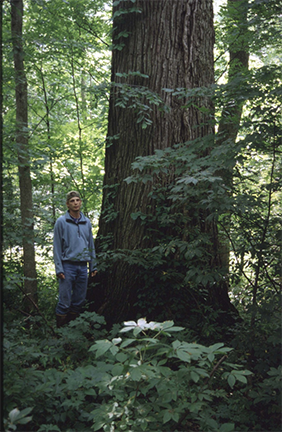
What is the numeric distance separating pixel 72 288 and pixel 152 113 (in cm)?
260

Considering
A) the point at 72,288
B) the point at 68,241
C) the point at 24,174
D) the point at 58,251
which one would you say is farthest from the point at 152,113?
the point at 72,288

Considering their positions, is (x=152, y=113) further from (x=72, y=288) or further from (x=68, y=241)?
(x=72, y=288)

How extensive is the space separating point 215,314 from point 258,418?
1158 millimetres

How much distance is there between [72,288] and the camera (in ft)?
16.3

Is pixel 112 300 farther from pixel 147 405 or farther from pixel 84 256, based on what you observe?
pixel 147 405

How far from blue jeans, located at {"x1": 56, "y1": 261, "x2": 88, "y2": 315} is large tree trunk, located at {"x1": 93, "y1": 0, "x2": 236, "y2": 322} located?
0.31 m

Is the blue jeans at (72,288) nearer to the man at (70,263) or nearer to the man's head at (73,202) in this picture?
the man at (70,263)

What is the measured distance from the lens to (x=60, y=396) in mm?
2354

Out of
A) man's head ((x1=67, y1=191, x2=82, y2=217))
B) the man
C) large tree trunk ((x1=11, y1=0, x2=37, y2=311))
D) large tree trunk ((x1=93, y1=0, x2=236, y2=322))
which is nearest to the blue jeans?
the man

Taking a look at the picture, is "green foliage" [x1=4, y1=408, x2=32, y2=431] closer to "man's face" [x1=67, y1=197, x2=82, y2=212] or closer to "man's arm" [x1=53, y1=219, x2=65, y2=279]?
"man's arm" [x1=53, y1=219, x2=65, y2=279]

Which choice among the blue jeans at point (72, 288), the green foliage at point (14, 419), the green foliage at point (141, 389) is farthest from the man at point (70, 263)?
the green foliage at point (14, 419)

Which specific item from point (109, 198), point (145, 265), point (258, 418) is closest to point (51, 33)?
point (109, 198)

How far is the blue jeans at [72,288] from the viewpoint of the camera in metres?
4.78

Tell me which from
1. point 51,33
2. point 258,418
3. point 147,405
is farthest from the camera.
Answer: point 51,33
